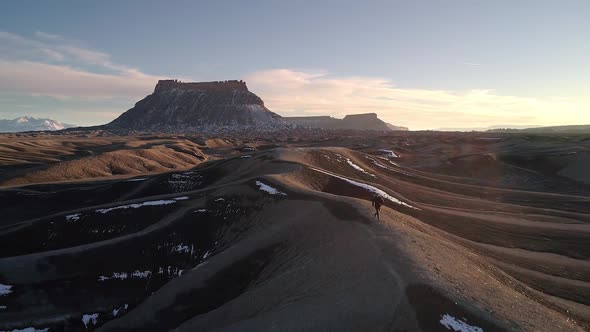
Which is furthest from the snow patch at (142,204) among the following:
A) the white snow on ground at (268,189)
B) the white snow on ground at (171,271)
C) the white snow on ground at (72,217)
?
the white snow on ground at (171,271)

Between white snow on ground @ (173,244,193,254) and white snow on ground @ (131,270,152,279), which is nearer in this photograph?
white snow on ground @ (131,270,152,279)

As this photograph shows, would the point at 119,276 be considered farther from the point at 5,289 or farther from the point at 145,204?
the point at 145,204

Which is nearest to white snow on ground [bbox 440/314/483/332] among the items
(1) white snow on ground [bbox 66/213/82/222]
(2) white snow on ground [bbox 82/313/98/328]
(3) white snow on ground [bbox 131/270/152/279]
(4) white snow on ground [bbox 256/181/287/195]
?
(4) white snow on ground [bbox 256/181/287/195]

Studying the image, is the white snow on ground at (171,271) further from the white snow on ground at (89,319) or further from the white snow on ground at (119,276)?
the white snow on ground at (89,319)

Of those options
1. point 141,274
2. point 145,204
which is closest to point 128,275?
point 141,274

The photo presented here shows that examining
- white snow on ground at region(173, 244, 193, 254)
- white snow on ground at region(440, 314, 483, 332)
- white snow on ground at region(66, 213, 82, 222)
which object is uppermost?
white snow on ground at region(440, 314, 483, 332)

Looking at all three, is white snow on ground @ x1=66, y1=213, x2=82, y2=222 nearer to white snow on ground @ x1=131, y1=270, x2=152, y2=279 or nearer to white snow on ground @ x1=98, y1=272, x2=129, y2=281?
white snow on ground @ x1=98, y1=272, x2=129, y2=281
